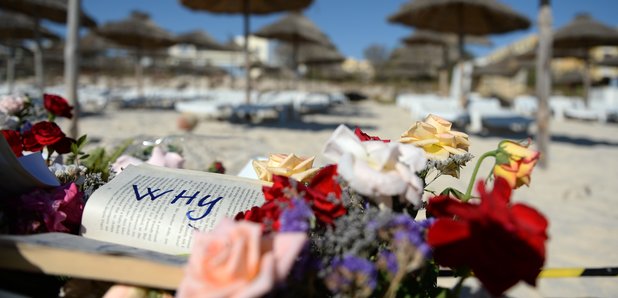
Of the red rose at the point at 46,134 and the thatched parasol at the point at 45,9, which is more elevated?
the thatched parasol at the point at 45,9

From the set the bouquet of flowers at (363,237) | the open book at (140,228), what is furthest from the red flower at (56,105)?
the bouquet of flowers at (363,237)

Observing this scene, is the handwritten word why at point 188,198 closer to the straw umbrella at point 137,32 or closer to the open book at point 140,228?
the open book at point 140,228

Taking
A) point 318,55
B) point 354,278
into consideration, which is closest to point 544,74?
point 354,278

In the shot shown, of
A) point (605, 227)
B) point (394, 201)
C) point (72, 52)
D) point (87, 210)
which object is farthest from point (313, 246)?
point (72, 52)

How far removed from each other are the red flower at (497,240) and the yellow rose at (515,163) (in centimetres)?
17

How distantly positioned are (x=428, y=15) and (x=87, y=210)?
8767 millimetres

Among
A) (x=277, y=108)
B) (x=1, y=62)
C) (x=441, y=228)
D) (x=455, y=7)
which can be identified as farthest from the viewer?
(x=1, y=62)

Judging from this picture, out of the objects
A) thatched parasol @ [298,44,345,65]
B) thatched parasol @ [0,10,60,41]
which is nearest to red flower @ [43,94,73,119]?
thatched parasol @ [0,10,60,41]

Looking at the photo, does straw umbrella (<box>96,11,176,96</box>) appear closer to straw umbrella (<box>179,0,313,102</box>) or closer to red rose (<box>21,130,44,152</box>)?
straw umbrella (<box>179,0,313,102</box>)

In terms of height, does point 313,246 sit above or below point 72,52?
below

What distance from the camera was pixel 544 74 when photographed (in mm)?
5836

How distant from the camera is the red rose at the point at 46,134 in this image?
46.1 inches

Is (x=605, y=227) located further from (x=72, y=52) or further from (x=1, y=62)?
(x=1, y=62)

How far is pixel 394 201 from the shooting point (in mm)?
696
